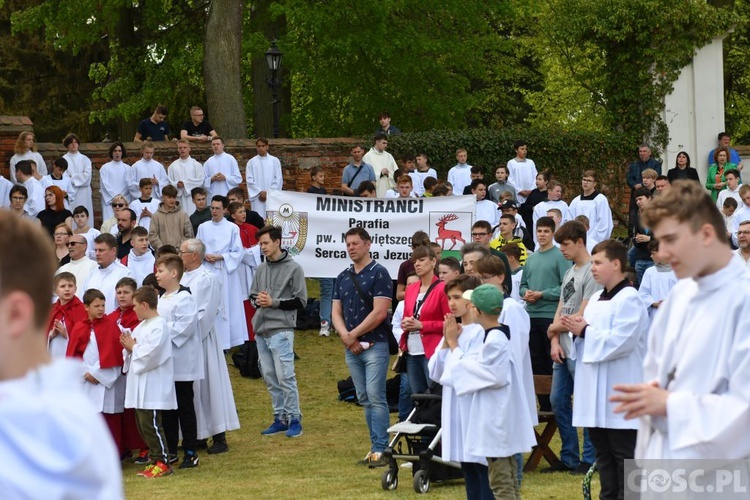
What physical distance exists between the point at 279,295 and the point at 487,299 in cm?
478

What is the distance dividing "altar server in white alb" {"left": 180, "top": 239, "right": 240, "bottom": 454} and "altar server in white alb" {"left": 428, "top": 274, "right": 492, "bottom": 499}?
3.82m

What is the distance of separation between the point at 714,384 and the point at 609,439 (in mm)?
3888

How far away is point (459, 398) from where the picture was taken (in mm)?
8102

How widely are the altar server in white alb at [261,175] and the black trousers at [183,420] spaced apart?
931 centimetres

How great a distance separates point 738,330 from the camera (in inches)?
171

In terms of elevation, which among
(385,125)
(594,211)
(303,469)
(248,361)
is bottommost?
(303,469)

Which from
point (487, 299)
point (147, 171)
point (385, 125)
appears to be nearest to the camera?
point (487, 299)

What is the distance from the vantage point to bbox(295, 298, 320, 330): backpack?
18734 mm

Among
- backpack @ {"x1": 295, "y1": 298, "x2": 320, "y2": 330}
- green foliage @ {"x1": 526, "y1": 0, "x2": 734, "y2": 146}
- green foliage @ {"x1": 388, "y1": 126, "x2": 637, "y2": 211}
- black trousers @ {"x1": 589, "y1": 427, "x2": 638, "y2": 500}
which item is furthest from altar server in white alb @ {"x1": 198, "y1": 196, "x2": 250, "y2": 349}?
green foliage @ {"x1": 526, "y1": 0, "x2": 734, "y2": 146}

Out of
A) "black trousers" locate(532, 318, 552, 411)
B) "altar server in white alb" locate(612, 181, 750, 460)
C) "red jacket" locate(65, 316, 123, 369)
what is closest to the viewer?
"altar server in white alb" locate(612, 181, 750, 460)

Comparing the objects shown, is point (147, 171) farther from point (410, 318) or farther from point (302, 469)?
point (410, 318)

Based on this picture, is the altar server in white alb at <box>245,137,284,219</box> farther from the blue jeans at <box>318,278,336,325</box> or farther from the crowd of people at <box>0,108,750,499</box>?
the blue jeans at <box>318,278,336,325</box>

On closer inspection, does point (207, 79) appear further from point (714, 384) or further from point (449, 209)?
point (714, 384)

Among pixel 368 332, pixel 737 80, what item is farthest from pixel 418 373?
pixel 737 80
